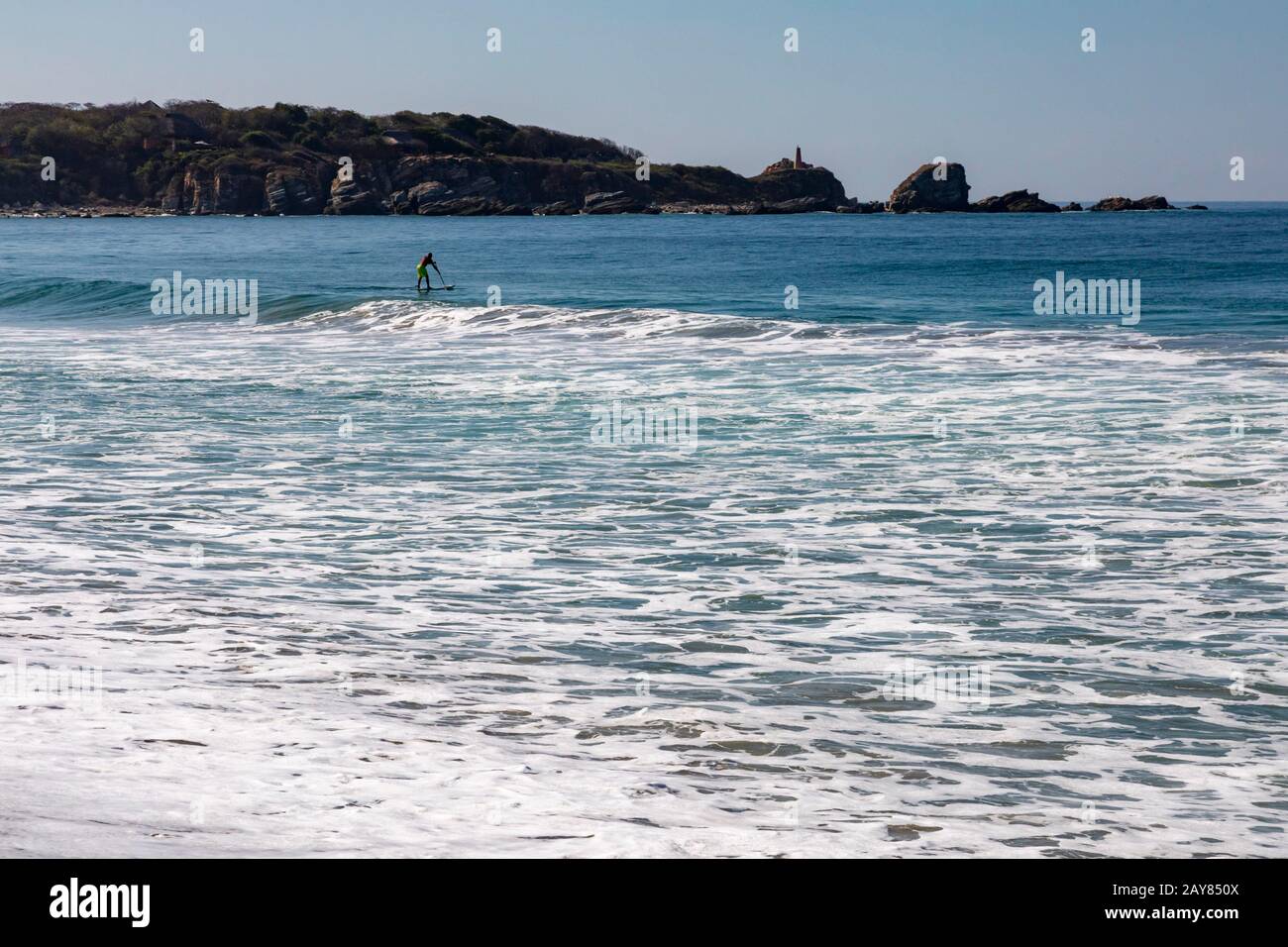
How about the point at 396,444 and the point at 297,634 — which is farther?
the point at 396,444

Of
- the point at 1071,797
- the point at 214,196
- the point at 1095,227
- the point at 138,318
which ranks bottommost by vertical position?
the point at 1071,797

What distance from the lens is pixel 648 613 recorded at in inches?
332

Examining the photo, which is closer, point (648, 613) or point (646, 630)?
point (646, 630)

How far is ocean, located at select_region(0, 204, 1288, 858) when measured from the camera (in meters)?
5.34

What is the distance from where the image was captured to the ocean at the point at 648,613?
5340mm

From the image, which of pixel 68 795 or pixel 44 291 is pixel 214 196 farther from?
pixel 68 795
